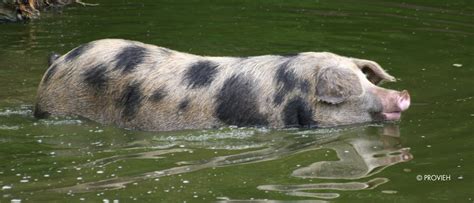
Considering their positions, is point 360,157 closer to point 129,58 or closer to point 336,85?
point 336,85

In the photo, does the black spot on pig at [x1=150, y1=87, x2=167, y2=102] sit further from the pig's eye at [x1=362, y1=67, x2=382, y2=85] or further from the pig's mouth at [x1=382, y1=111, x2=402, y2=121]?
the pig's mouth at [x1=382, y1=111, x2=402, y2=121]

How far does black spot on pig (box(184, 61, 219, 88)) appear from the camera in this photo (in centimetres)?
956

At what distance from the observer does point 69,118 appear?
9836 mm

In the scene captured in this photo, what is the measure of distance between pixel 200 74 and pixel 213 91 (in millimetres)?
224

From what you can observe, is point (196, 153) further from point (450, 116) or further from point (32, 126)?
point (450, 116)

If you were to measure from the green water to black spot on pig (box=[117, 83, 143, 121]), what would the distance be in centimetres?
19

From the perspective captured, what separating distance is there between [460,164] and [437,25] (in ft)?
22.4

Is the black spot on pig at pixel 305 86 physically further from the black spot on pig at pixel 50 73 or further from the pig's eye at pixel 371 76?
the black spot on pig at pixel 50 73

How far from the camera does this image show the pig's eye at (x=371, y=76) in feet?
32.4

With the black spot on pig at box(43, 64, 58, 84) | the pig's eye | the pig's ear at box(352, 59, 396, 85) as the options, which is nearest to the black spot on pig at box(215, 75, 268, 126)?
the pig's ear at box(352, 59, 396, 85)

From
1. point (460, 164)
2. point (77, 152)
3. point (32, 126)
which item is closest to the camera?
point (460, 164)

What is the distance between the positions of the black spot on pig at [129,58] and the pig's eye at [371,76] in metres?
2.04

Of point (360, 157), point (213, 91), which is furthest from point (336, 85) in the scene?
point (213, 91)

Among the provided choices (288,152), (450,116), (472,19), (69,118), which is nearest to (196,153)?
(288,152)
